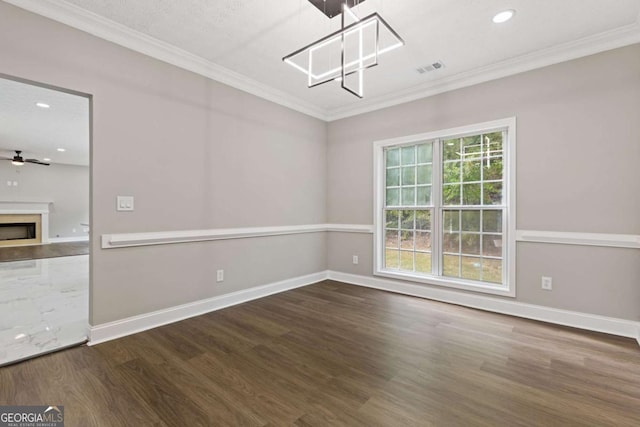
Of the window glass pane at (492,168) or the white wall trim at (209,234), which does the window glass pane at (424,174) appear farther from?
the white wall trim at (209,234)

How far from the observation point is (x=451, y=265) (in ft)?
12.2

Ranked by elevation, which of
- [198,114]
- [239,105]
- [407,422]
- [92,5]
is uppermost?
[92,5]

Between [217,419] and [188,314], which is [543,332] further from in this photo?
[188,314]

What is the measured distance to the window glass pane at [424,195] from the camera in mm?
3926

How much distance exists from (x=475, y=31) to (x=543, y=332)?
2936 mm


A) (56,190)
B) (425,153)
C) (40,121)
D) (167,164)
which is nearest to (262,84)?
(167,164)

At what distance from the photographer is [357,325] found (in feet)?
9.49

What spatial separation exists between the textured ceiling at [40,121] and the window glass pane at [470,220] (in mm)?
4945

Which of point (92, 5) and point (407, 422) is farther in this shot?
point (92, 5)

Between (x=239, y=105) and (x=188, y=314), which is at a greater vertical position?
(x=239, y=105)

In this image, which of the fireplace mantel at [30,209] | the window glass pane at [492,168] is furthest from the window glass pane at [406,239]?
the fireplace mantel at [30,209]

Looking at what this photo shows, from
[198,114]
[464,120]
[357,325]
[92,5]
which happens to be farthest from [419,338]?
[92,5]

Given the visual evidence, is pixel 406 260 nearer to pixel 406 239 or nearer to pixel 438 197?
pixel 406 239

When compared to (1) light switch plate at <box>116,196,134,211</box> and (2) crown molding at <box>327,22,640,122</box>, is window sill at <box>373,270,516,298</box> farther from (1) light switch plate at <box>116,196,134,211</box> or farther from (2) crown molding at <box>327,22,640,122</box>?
(1) light switch plate at <box>116,196,134,211</box>
